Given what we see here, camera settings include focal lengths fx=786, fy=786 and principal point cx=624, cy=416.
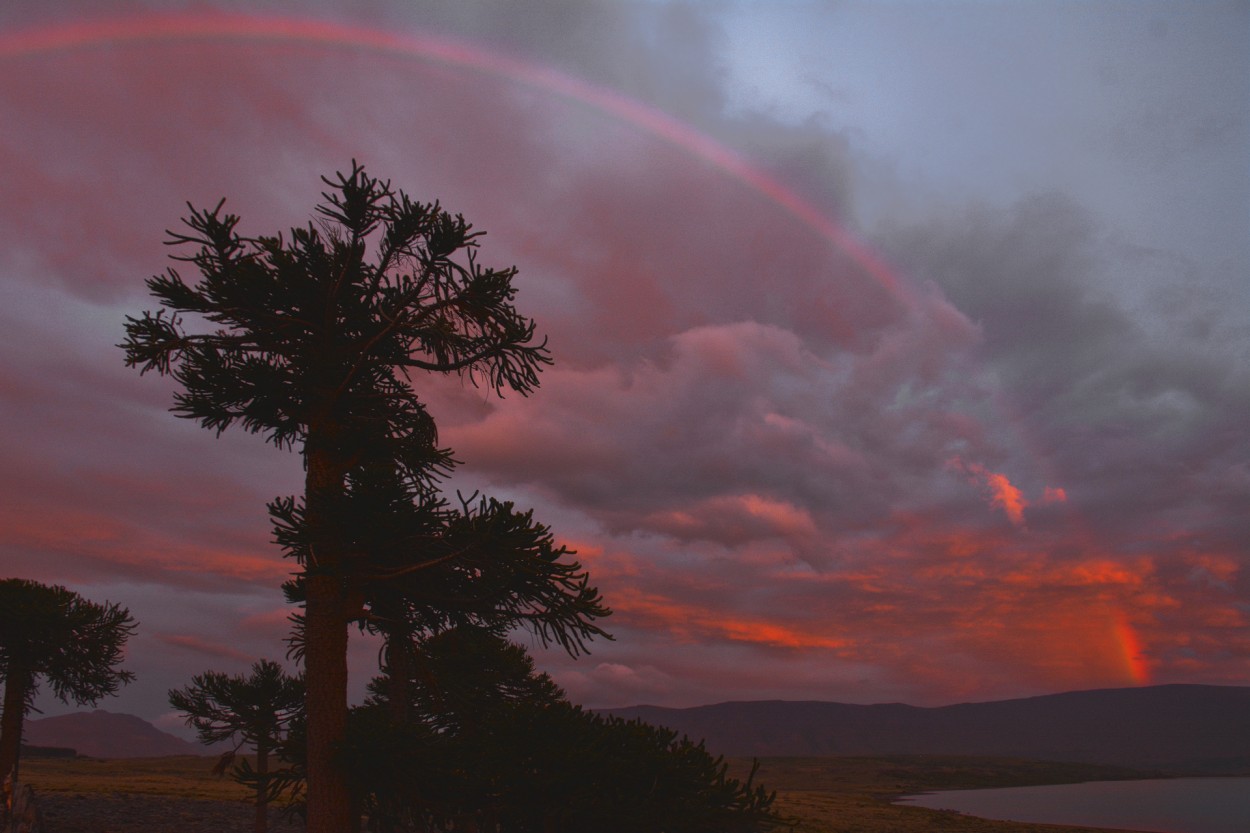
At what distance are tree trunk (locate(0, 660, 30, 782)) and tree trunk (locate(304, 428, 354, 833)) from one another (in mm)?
18489

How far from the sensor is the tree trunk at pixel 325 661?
10.1 m

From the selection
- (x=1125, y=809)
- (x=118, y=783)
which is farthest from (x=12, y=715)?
(x=1125, y=809)

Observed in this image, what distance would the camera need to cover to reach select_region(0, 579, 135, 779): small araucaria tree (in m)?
24.2

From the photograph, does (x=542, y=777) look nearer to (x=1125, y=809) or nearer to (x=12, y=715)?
(x=12, y=715)

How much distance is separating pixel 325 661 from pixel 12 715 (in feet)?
66.2

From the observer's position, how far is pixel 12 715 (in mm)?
23484

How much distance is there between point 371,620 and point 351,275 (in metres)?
4.90

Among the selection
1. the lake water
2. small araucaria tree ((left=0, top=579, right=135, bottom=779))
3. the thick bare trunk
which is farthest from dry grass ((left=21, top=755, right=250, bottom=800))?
the lake water

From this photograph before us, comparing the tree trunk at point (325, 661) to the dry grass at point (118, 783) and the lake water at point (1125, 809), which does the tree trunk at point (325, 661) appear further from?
the lake water at point (1125, 809)

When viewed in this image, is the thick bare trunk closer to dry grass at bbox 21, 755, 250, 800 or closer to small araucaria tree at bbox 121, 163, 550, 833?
small araucaria tree at bbox 121, 163, 550, 833

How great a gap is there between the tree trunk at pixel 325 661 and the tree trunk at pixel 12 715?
60.7ft

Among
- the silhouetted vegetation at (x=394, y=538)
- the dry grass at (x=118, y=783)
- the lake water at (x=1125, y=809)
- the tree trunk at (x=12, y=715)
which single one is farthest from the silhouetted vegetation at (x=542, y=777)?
the lake water at (x=1125, y=809)

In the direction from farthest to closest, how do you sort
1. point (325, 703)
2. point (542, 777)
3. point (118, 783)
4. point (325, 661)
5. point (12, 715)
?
point (118, 783), point (12, 715), point (542, 777), point (325, 661), point (325, 703)

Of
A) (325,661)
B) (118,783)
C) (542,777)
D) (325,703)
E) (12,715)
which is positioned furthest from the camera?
(118,783)
